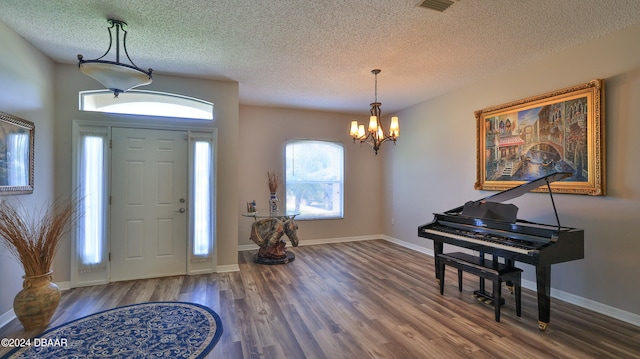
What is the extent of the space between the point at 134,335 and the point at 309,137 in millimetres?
4527

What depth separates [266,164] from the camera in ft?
19.5

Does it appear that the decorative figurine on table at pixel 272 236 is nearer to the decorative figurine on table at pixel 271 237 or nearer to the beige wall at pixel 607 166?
the decorative figurine on table at pixel 271 237

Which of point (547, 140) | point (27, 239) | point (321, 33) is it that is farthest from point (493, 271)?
point (27, 239)

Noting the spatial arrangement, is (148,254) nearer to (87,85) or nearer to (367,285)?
(87,85)

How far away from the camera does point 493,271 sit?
289 cm

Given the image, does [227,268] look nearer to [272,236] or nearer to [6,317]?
[272,236]

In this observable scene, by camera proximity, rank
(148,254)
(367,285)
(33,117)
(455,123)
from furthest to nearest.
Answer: (455,123) < (148,254) < (367,285) < (33,117)

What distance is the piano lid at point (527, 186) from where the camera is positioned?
273 cm

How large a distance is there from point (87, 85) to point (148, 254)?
7.68 ft

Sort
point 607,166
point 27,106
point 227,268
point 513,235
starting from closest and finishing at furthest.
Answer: point 513,235
point 607,166
point 27,106
point 227,268

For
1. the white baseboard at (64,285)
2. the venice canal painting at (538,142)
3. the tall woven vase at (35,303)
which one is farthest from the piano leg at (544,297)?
the white baseboard at (64,285)

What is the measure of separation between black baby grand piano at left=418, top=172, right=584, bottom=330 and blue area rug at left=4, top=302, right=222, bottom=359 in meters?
2.66

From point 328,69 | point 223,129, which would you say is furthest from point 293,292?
point 328,69

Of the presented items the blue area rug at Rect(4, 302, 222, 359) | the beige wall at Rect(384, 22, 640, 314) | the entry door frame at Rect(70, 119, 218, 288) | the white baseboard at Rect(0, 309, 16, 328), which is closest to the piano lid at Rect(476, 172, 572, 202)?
the beige wall at Rect(384, 22, 640, 314)
